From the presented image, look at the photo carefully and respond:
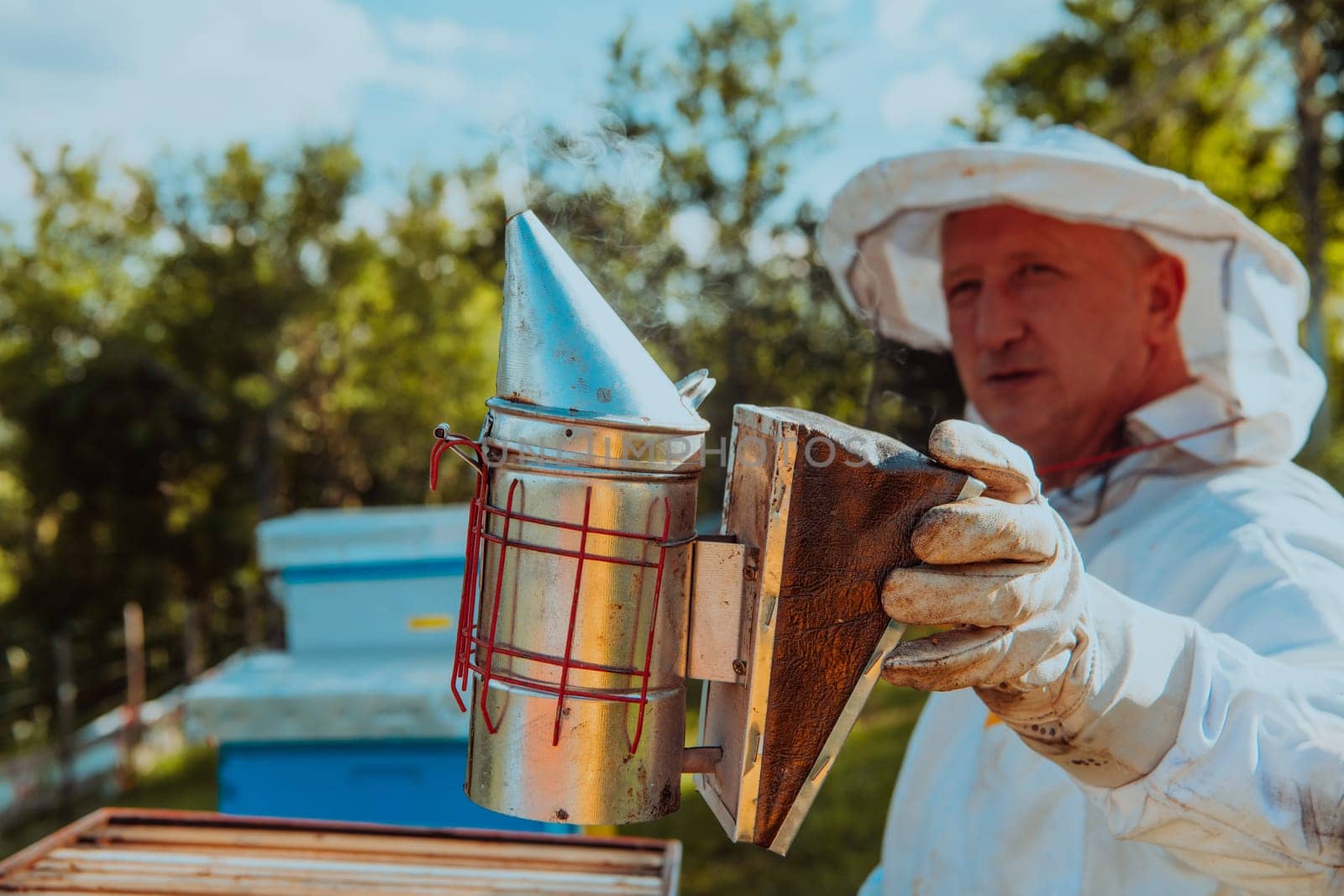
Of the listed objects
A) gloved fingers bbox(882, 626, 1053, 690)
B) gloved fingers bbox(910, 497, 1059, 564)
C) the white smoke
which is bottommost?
gloved fingers bbox(882, 626, 1053, 690)

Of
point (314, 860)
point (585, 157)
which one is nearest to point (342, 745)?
point (314, 860)

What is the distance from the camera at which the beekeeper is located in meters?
1.28

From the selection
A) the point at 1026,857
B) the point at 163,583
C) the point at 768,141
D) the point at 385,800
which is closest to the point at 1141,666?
the point at 1026,857

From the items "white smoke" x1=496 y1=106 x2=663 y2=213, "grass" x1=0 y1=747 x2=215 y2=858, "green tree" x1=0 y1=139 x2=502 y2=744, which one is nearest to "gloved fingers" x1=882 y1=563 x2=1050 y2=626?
"white smoke" x1=496 y1=106 x2=663 y2=213

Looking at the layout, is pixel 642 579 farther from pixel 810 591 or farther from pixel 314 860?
pixel 314 860

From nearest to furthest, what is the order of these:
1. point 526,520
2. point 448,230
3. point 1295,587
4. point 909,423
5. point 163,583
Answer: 1. point 526,520
2. point 1295,587
3. point 909,423
4. point 163,583
5. point 448,230

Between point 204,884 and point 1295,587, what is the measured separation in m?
1.93

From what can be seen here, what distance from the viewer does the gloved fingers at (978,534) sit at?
120 centimetres

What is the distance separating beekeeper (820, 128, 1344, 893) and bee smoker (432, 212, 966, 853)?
0.27ft

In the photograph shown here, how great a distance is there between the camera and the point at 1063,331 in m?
2.18

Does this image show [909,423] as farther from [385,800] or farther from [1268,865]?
[385,800]

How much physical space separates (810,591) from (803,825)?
666 centimetres

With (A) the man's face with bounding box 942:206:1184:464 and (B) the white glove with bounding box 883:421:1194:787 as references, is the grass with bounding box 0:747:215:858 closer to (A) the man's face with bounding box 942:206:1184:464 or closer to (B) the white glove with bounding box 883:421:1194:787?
(A) the man's face with bounding box 942:206:1184:464

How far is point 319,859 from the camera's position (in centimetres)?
219
